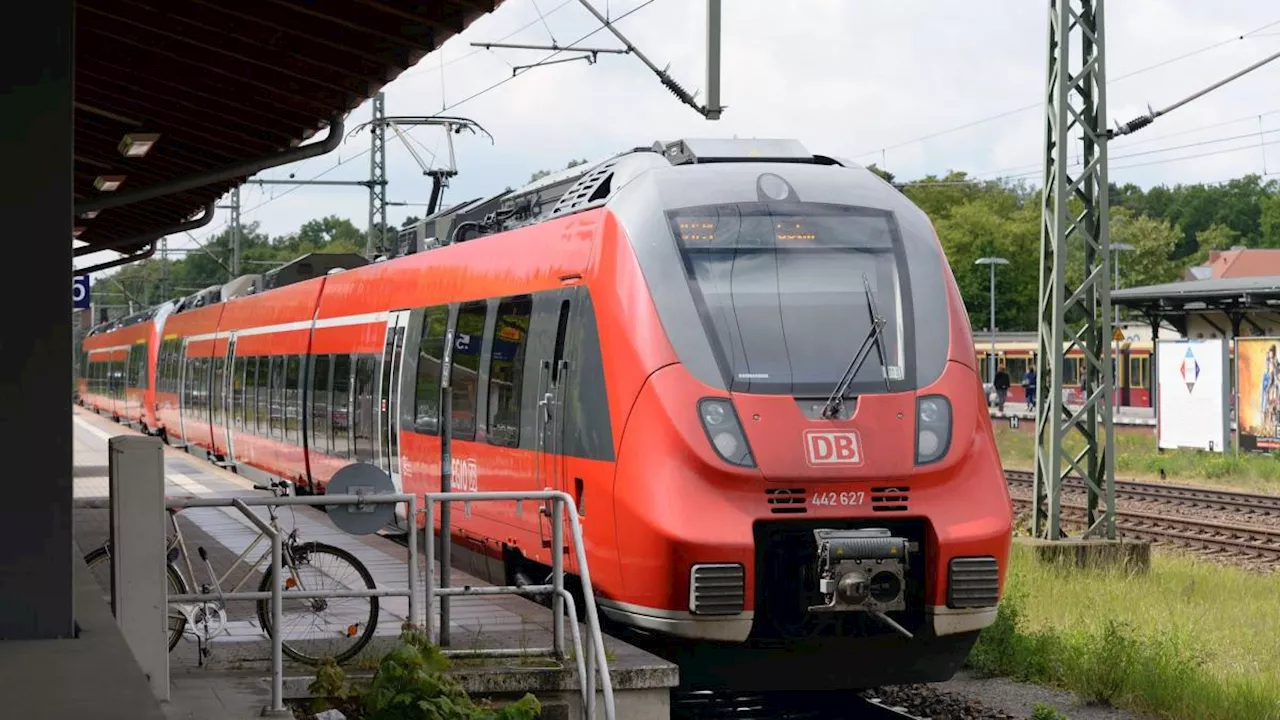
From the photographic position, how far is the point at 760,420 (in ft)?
29.8

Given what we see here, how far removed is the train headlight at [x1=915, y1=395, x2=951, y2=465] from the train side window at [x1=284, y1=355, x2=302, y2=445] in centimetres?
1259

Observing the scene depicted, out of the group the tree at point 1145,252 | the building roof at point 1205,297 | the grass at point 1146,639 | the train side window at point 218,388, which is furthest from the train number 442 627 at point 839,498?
the tree at point 1145,252

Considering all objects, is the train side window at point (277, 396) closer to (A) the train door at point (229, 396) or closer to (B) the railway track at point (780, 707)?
(A) the train door at point (229, 396)

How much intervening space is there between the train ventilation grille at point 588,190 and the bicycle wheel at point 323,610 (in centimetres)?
296

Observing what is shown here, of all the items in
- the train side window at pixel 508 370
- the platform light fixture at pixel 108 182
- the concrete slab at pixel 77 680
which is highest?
the platform light fixture at pixel 108 182

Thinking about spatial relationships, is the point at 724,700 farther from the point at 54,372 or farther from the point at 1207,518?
the point at 1207,518

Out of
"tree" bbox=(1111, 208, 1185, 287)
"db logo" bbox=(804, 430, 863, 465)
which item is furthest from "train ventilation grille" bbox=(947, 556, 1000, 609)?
"tree" bbox=(1111, 208, 1185, 287)

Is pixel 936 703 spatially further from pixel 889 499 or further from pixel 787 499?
pixel 787 499

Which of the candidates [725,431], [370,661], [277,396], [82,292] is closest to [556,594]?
[370,661]

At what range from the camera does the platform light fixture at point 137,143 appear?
41.4ft

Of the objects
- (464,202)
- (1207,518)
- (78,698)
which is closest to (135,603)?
(78,698)

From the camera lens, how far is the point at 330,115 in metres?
11.7

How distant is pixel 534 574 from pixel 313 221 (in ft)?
374

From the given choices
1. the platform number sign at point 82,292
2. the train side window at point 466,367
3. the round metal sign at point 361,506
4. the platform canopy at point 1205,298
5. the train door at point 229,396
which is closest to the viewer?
the round metal sign at point 361,506
